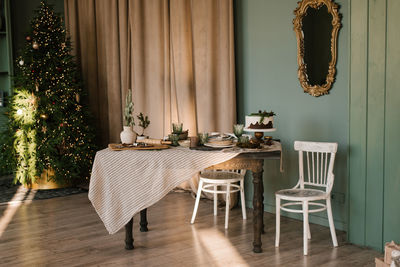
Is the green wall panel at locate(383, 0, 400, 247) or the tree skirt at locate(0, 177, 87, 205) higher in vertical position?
the green wall panel at locate(383, 0, 400, 247)

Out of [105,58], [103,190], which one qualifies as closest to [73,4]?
[105,58]

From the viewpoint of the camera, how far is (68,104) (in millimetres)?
6082

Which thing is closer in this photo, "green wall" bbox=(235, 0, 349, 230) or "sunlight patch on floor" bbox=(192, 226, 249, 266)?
"sunlight patch on floor" bbox=(192, 226, 249, 266)

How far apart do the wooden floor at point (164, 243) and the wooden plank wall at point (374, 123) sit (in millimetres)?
243

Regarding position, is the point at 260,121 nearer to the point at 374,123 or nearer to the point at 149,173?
the point at 374,123

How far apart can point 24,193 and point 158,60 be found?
227 centimetres

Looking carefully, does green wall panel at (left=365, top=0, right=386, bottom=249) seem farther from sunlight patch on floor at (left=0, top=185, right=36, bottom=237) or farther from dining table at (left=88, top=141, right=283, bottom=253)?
sunlight patch on floor at (left=0, top=185, right=36, bottom=237)

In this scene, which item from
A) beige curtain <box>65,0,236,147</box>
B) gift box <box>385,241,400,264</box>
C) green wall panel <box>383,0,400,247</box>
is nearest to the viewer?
gift box <box>385,241,400,264</box>

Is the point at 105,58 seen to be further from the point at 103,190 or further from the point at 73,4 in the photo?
the point at 103,190

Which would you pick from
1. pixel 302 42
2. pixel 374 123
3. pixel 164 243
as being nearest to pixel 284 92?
pixel 302 42

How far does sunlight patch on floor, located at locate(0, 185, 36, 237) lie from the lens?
4.49 meters

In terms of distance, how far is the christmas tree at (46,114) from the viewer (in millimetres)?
5816

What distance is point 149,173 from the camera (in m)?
3.42

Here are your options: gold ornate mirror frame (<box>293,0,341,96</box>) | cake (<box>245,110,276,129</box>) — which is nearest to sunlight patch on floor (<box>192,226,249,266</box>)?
cake (<box>245,110,276,129</box>)
